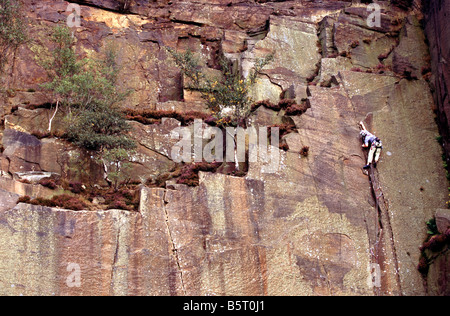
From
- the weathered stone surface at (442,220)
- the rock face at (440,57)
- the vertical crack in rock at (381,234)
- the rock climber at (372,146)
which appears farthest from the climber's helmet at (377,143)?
the weathered stone surface at (442,220)

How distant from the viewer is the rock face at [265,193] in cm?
2114

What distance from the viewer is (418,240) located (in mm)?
23391

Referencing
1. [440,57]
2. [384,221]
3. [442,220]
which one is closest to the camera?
[442,220]

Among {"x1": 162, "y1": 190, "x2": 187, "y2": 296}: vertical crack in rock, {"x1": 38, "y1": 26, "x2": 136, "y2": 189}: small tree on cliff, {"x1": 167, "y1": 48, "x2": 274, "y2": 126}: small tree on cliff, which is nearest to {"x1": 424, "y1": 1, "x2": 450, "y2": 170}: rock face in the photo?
{"x1": 167, "y1": 48, "x2": 274, "y2": 126}: small tree on cliff

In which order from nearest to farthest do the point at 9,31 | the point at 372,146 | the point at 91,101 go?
the point at 372,146 → the point at 91,101 → the point at 9,31

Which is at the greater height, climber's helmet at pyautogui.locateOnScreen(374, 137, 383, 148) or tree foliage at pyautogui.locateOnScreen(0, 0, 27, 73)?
tree foliage at pyautogui.locateOnScreen(0, 0, 27, 73)

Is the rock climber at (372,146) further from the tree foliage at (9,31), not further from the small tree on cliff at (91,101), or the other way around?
the tree foliage at (9,31)

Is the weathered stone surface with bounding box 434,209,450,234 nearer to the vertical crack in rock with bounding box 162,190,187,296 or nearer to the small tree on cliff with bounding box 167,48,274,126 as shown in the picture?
the small tree on cliff with bounding box 167,48,274,126

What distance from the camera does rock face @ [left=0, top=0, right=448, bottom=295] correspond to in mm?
21141

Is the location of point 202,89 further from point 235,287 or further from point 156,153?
point 235,287

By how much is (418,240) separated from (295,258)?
18.5 feet

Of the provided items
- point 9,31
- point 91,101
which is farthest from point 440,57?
point 9,31

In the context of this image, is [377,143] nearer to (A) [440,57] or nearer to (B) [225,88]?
(A) [440,57]

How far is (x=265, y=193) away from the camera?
24219 millimetres
